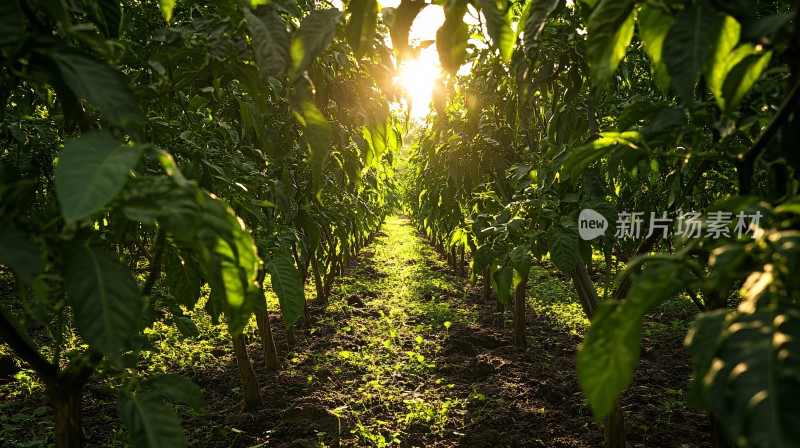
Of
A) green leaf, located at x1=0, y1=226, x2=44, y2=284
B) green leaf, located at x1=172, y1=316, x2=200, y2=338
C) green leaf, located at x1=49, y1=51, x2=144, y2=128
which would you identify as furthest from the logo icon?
green leaf, located at x1=0, y1=226, x2=44, y2=284

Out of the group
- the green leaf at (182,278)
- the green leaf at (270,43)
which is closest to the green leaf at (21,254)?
the green leaf at (270,43)

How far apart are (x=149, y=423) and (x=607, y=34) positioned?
3.07ft

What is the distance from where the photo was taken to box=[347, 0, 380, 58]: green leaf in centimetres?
82

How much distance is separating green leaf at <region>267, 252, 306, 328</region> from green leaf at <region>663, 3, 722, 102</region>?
0.93 m

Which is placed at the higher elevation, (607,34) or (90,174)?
(607,34)

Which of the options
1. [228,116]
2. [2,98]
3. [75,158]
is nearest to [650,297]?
[75,158]

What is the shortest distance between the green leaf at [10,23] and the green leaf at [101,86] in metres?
0.05

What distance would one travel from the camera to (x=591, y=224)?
1.91 m

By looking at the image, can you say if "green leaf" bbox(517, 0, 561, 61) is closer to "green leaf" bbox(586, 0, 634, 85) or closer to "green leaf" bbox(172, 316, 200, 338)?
"green leaf" bbox(586, 0, 634, 85)

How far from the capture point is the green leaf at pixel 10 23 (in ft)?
1.98

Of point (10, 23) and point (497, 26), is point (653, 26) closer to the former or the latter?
point (497, 26)

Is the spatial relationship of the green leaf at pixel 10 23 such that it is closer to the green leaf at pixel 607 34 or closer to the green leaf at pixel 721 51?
the green leaf at pixel 607 34

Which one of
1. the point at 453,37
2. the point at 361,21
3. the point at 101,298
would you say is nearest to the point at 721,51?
the point at 453,37

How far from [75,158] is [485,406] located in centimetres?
339
